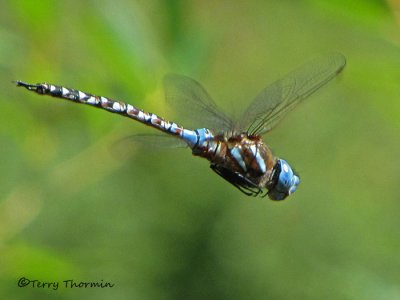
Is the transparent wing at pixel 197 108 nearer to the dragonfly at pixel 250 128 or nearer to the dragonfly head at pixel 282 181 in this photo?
the dragonfly at pixel 250 128

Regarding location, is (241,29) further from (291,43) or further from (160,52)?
(160,52)

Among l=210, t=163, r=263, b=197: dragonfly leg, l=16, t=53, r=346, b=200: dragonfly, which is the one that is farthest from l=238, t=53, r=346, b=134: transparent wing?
l=210, t=163, r=263, b=197: dragonfly leg

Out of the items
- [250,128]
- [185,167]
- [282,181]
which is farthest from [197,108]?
[185,167]

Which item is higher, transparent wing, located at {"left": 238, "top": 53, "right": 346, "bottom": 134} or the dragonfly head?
transparent wing, located at {"left": 238, "top": 53, "right": 346, "bottom": 134}

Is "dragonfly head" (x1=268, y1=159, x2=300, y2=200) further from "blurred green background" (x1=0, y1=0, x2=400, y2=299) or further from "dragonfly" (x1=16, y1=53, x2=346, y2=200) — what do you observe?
"blurred green background" (x1=0, y1=0, x2=400, y2=299)

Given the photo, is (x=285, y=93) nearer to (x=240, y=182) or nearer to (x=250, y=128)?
(x=250, y=128)

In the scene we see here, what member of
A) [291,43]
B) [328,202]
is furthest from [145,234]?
[291,43]
